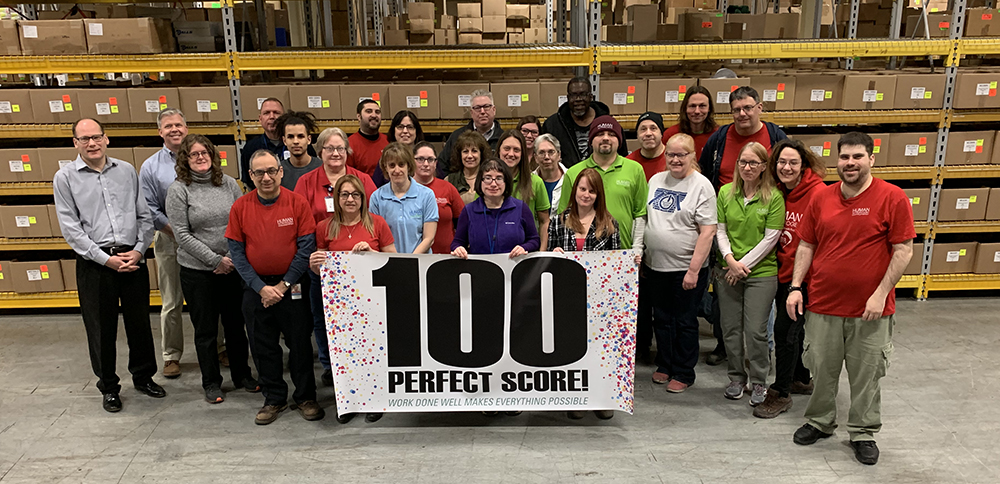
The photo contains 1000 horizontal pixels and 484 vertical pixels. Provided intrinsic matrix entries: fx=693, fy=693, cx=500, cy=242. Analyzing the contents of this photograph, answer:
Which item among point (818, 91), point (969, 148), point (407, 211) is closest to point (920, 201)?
point (969, 148)

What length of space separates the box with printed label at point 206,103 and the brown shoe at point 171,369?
2063 millimetres

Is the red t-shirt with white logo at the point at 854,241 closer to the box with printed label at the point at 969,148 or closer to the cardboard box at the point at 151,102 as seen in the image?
the box with printed label at the point at 969,148

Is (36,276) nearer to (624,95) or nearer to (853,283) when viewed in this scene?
(624,95)

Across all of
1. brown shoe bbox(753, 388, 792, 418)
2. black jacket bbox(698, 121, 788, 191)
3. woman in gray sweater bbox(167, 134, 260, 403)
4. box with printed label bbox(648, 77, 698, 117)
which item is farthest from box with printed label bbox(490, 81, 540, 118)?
brown shoe bbox(753, 388, 792, 418)

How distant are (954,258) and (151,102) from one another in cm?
705

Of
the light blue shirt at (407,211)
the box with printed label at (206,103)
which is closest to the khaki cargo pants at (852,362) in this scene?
the light blue shirt at (407,211)

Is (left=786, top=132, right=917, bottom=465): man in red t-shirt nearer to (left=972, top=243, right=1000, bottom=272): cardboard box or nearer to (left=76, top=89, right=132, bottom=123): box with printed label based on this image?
(left=972, top=243, right=1000, bottom=272): cardboard box

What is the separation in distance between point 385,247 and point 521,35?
7.60 meters

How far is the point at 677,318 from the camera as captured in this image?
441 cm

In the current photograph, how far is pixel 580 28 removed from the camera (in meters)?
5.83

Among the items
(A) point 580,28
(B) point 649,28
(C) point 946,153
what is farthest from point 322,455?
(C) point 946,153

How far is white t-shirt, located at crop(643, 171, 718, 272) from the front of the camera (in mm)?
4160

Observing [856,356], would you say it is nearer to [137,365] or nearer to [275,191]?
[275,191]

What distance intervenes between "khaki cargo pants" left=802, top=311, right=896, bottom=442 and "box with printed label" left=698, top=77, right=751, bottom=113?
99.2 inches
